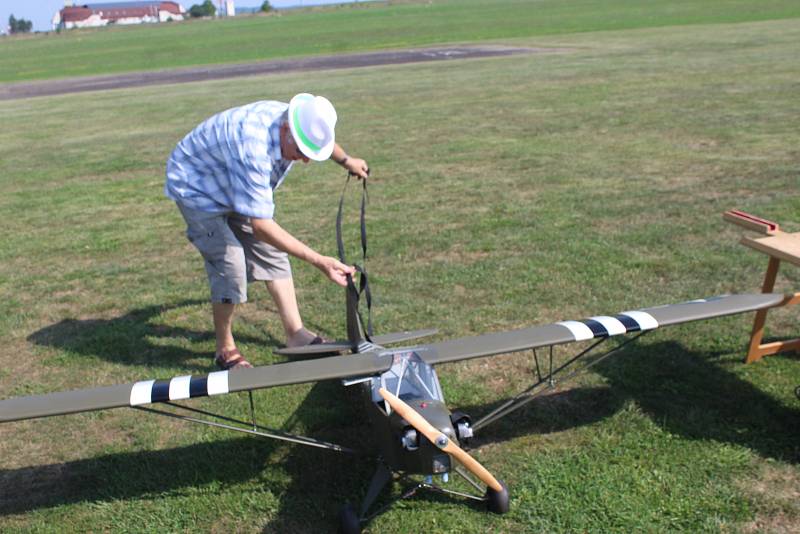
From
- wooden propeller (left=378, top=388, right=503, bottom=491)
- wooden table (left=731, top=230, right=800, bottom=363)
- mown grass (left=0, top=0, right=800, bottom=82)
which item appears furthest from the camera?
mown grass (left=0, top=0, right=800, bottom=82)

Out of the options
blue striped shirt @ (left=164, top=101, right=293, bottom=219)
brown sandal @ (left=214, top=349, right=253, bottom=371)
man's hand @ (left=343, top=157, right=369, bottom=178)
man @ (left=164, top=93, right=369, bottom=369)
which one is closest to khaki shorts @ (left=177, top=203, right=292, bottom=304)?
man @ (left=164, top=93, right=369, bottom=369)

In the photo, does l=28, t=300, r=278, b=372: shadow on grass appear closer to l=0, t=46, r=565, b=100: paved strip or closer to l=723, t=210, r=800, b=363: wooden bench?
l=723, t=210, r=800, b=363: wooden bench

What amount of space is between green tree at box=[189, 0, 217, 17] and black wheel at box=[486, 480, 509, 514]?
181 meters

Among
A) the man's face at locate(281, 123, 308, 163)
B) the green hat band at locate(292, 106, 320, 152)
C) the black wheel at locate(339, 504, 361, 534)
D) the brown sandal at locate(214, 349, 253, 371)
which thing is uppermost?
the green hat band at locate(292, 106, 320, 152)

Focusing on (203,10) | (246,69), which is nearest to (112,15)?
(203,10)

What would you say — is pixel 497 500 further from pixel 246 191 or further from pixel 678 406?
pixel 246 191

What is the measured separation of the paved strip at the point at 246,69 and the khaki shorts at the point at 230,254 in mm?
26197

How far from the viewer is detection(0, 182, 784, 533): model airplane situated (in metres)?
3.63

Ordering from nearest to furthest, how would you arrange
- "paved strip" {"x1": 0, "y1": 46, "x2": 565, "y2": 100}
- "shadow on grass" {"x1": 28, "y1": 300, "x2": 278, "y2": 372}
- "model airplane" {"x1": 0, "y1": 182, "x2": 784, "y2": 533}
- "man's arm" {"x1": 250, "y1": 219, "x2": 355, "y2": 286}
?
"model airplane" {"x1": 0, "y1": 182, "x2": 784, "y2": 533}
"man's arm" {"x1": 250, "y1": 219, "x2": 355, "y2": 286}
"shadow on grass" {"x1": 28, "y1": 300, "x2": 278, "y2": 372}
"paved strip" {"x1": 0, "y1": 46, "x2": 565, "y2": 100}

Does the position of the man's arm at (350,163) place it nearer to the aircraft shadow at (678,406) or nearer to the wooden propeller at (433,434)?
the aircraft shadow at (678,406)

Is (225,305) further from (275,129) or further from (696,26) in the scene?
(696,26)

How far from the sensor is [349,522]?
386cm

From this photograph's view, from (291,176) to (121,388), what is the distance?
8.98m

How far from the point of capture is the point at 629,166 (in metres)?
11.4
